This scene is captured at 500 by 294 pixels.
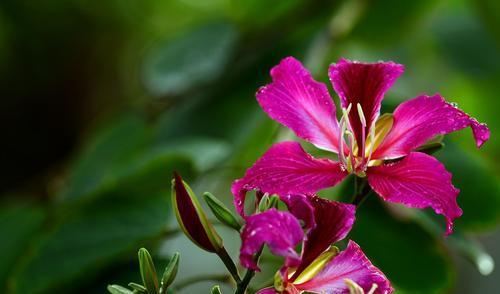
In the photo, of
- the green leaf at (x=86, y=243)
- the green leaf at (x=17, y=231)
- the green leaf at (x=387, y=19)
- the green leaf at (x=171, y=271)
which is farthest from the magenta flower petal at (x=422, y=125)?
the green leaf at (x=387, y=19)

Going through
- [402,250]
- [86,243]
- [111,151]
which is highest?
[111,151]

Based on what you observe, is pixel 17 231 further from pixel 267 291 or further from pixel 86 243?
pixel 267 291

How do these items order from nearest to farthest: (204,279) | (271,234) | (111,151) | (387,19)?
(271,234)
(204,279)
(111,151)
(387,19)

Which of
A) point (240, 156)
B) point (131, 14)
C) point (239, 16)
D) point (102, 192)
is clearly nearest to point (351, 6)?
point (239, 16)

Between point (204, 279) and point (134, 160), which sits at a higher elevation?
point (134, 160)

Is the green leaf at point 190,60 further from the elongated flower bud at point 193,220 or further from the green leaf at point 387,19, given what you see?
the elongated flower bud at point 193,220

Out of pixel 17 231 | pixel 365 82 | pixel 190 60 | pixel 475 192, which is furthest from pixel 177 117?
pixel 365 82

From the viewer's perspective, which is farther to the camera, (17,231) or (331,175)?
(17,231)
